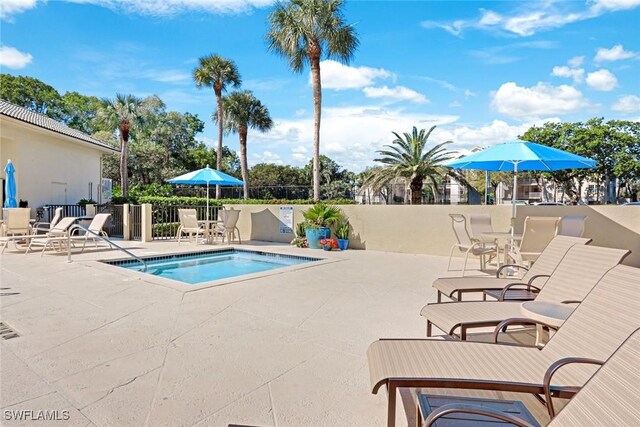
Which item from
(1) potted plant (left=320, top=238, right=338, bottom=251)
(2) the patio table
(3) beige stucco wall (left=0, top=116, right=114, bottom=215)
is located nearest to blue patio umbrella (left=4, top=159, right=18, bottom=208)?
(3) beige stucco wall (left=0, top=116, right=114, bottom=215)

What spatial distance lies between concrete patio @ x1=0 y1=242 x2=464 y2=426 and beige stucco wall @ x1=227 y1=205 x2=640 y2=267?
3.68 m

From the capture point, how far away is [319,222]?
35.3ft

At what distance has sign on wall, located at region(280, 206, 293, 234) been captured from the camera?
12.3m

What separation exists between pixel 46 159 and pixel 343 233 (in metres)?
13.1

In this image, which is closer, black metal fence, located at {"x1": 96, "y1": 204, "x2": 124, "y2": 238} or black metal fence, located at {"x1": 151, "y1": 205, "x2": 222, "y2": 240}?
black metal fence, located at {"x1": 151, "y1": 205, "x2": 222, "y2": 240}

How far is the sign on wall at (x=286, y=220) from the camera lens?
12.3m

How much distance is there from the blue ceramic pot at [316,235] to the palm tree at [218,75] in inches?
585

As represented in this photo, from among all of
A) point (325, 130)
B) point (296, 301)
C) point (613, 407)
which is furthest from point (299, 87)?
point (613, 407)

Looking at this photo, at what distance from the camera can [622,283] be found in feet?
7.06

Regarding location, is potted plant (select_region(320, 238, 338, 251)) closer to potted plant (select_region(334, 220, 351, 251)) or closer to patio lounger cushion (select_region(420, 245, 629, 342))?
potted plant (select_region(334, 220, 351, 251))

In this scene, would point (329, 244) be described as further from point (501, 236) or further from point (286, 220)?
point (501, 236)

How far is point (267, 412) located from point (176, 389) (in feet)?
2.36

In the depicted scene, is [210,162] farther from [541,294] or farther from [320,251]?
[541,294]

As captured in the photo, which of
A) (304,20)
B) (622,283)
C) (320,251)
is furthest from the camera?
(304,20)
